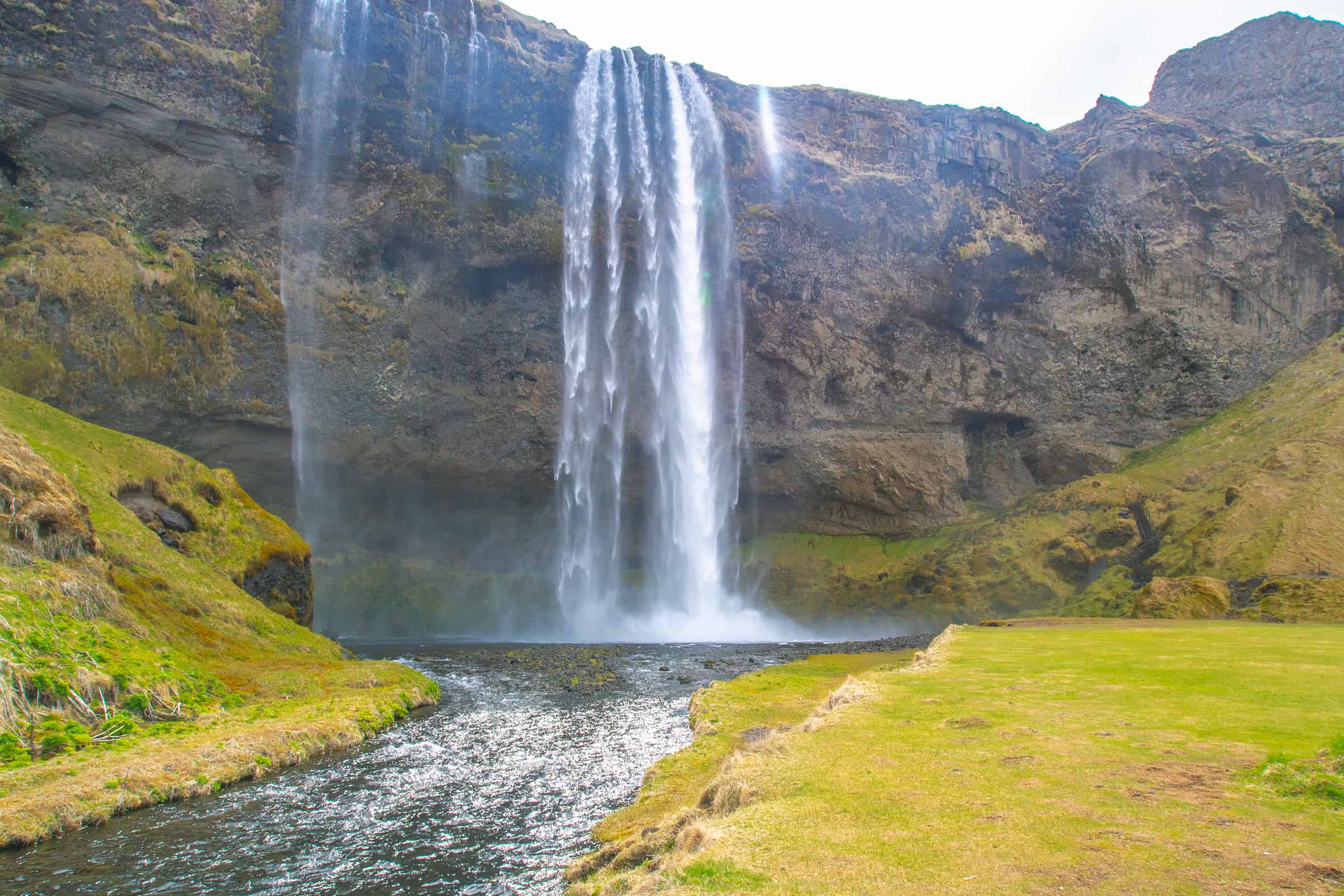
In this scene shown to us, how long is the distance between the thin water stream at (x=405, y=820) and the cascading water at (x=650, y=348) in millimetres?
34609

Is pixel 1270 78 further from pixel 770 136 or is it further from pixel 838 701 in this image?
pixel 838 701

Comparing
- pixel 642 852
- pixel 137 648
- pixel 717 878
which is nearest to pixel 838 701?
pixel 642 852

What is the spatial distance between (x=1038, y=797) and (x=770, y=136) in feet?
200

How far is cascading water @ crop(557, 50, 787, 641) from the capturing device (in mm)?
56000

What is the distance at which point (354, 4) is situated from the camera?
167ft

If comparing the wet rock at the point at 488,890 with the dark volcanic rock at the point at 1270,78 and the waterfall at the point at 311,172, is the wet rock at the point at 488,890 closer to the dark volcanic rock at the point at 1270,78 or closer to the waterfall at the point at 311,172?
the waterfall at the point at 311,172

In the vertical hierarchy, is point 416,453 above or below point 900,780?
above

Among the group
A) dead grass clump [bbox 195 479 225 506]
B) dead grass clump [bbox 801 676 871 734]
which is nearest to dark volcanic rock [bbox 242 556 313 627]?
dead grass clump [bbox 195 479 225 506]

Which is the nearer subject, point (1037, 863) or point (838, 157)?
point (1037, 863)

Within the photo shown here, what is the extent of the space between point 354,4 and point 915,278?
143 feet

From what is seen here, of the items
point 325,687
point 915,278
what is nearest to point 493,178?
point 915,278

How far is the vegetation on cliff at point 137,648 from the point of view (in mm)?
14641

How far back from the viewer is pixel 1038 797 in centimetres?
839

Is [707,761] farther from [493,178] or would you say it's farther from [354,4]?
[354,4]
